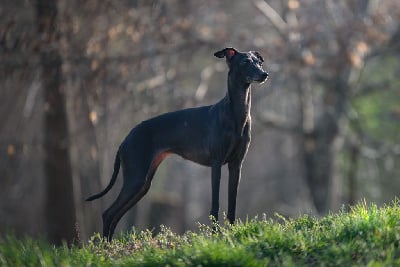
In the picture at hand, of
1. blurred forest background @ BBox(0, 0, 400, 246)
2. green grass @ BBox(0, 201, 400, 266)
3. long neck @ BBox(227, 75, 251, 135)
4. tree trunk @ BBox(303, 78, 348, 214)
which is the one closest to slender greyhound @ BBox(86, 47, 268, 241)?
long neck @ BBox(227, 75, 251, 135)

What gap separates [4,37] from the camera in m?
16.5

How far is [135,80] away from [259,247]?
12823 mm

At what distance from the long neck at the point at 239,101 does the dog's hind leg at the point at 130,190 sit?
1077 millimetres

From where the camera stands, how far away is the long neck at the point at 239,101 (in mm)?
10266

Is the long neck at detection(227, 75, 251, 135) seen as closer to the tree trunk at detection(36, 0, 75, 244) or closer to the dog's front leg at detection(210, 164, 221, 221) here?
the dog's front leg at detection(210, 164, 221, 221)

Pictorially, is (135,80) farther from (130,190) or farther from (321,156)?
(130,190)

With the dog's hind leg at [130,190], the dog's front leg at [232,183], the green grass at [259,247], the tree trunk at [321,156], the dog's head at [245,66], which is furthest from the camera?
the tree trunk at [321,156]

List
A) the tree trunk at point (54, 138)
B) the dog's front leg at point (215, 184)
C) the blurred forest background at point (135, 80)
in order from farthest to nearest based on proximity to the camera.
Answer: the blurred forest background at point (135, 80) → the tree trunk at point (54, 138) → the dog's front leg at point (215, 184)

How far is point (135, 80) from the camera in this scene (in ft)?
→ 68.6

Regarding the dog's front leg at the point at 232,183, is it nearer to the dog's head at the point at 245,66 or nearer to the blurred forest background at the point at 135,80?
the dog's head at the point at 245,66

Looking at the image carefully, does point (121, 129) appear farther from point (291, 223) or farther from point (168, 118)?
point (291, 223)

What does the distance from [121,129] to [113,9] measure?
4334 millimetres

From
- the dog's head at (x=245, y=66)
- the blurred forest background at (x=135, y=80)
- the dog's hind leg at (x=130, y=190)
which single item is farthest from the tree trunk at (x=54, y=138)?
the dog's head at (x=245, y=66)

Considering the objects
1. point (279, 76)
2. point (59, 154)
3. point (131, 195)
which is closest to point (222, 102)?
point (131, 195)
